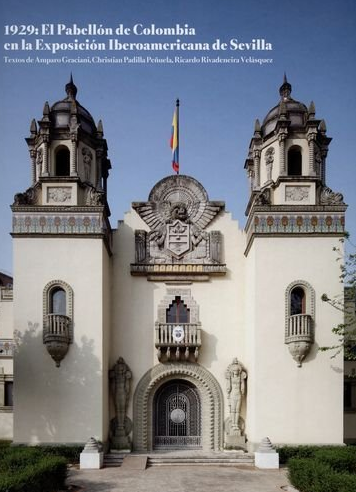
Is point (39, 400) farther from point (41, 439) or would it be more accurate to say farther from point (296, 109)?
point (296, 109)

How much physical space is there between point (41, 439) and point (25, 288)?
559 cm

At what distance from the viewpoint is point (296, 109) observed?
20672mm

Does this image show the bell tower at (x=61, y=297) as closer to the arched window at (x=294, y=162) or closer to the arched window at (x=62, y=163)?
the arched window at (x=62, y=163)

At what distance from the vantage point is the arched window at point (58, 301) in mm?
19000

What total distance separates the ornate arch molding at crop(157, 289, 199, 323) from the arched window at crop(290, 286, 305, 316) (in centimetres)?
394

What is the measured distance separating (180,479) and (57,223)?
33.3 feet

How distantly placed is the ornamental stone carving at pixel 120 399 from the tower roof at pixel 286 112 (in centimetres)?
1162

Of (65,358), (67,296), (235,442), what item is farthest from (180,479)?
(67,296)

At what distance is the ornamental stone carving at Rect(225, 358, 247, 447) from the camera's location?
768 inches

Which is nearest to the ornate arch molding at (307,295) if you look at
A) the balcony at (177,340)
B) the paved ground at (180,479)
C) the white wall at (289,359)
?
the white wall at (289,359)

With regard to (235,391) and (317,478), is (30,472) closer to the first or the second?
(317,478)

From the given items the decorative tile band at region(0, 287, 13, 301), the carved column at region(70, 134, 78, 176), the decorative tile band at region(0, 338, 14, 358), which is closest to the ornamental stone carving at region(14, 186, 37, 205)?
the carved column at region(70, 134, 78, 176)

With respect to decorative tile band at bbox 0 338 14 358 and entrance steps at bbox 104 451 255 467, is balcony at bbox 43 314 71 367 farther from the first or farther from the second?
decorative tile band at bbox 0 338 14 358

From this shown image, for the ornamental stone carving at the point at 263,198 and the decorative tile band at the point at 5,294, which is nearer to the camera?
the ornamental stone carving at the point at 263,198
